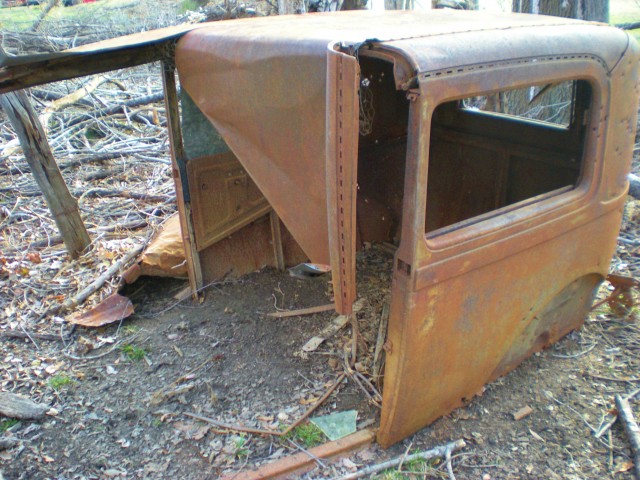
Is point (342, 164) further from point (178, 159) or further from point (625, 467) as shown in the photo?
point (625, 467)

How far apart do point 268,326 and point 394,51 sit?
2.19 m

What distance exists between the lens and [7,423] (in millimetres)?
2857

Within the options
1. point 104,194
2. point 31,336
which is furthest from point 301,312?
point 104,194

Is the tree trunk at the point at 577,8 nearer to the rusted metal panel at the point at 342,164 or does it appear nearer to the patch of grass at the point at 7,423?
the rusted metal panel at the point at 342,164

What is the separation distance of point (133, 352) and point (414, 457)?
1.92 metres

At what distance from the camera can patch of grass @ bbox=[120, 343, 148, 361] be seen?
133 inches

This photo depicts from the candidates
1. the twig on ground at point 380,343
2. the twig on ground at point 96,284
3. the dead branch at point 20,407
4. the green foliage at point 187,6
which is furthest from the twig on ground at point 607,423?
the green foliage at point 187,6

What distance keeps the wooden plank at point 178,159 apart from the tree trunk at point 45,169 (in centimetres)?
124

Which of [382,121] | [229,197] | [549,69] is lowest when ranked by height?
[229,197]

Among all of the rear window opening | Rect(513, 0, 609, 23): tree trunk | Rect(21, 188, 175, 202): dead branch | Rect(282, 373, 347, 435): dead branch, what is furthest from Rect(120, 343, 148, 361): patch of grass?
Rect(513, 0, 609, 23): tree trunk

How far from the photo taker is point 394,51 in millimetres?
1915

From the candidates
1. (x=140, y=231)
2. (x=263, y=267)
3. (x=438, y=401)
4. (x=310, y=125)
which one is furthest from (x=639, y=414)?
(x=140, y=231)

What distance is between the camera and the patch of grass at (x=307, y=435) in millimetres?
2668

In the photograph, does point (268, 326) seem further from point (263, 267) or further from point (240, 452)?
point (240, 452)
